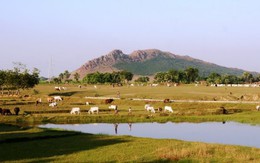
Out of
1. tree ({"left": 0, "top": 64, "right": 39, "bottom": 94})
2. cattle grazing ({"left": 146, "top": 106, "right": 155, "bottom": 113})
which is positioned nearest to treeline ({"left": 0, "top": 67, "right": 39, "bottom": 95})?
tree ({"left": 0, "top": 64, "right": 39, "bottom": 94})

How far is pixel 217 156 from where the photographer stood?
24.5 m

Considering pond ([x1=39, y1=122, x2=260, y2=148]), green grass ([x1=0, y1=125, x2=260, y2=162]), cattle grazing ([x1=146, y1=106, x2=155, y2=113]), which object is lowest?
pond ([x1=39, y1=122, x2=260, y2=148])

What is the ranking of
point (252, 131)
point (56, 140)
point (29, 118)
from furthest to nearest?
point (29, 118)
point (252, 131)
point (56, 140)

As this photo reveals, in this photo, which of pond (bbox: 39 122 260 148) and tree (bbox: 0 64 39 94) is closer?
pond (bbox: 39 122 260 148)

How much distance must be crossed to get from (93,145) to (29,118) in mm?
24210

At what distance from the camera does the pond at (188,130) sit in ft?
127

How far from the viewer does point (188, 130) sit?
4519cm

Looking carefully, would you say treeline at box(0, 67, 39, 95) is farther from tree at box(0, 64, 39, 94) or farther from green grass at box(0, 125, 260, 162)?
green grass at box(0, 125, 260, 162)

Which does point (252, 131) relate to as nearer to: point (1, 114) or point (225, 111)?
point (225, 111)

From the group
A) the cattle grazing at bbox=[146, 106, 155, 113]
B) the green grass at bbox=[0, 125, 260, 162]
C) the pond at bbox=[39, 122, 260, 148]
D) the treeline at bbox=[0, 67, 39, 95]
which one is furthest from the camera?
the treeline at bbox=[0, 67, 39, 95]

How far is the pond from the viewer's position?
38819 mm

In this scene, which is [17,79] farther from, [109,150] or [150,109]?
[109,150]

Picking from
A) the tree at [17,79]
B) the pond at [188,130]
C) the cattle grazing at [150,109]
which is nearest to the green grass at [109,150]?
the pond at [188,130]

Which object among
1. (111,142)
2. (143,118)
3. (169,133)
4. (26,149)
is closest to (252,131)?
(169,133)
